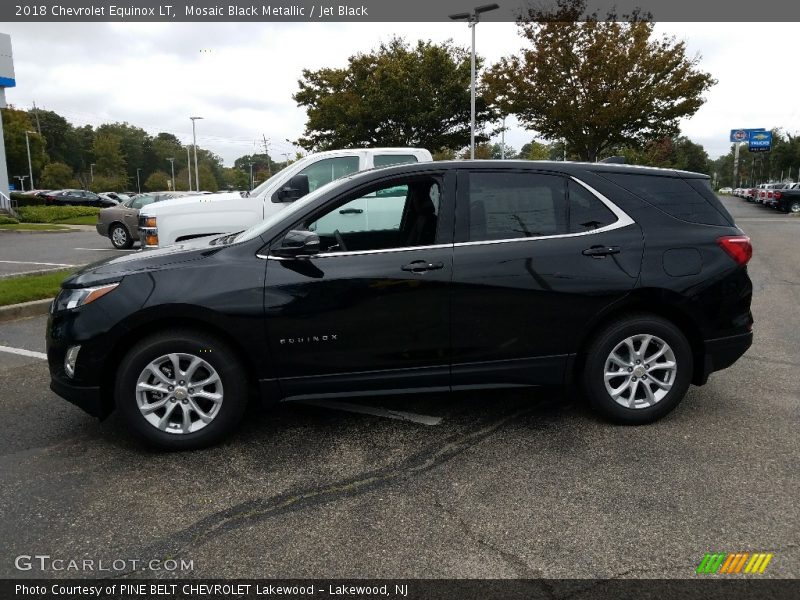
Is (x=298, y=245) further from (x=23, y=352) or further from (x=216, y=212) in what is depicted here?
(x=216, y=212)

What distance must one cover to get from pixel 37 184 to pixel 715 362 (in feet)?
334

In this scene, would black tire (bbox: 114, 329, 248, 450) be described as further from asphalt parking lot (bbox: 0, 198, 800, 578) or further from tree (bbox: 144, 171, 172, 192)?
tree (bbox: 144, 171, 172, 192)

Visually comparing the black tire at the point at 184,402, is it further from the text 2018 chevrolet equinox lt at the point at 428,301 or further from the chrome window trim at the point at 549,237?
the chrome window trim at the point at 549,237

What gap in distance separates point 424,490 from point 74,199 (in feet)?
164

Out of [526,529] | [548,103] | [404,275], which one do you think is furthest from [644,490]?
[548,103]

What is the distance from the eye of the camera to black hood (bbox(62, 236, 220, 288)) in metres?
3.80

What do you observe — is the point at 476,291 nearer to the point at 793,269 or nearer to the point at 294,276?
the point at 294,276

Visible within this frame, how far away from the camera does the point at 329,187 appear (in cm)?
414

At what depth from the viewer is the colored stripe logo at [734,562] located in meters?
2.63

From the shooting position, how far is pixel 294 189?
26.7 feet

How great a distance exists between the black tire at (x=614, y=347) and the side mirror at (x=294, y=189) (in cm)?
507

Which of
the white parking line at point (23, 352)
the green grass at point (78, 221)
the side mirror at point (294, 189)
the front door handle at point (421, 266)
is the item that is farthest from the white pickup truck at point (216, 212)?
the green grass at point (78, 221)

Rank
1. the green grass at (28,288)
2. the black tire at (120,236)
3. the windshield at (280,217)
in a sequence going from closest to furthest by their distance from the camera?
1. the windshield at (280,217)
2. the green grass at (28,288)
3. the black tire at (120,236)

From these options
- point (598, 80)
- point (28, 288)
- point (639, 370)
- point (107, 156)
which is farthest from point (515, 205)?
point (107, 156)
